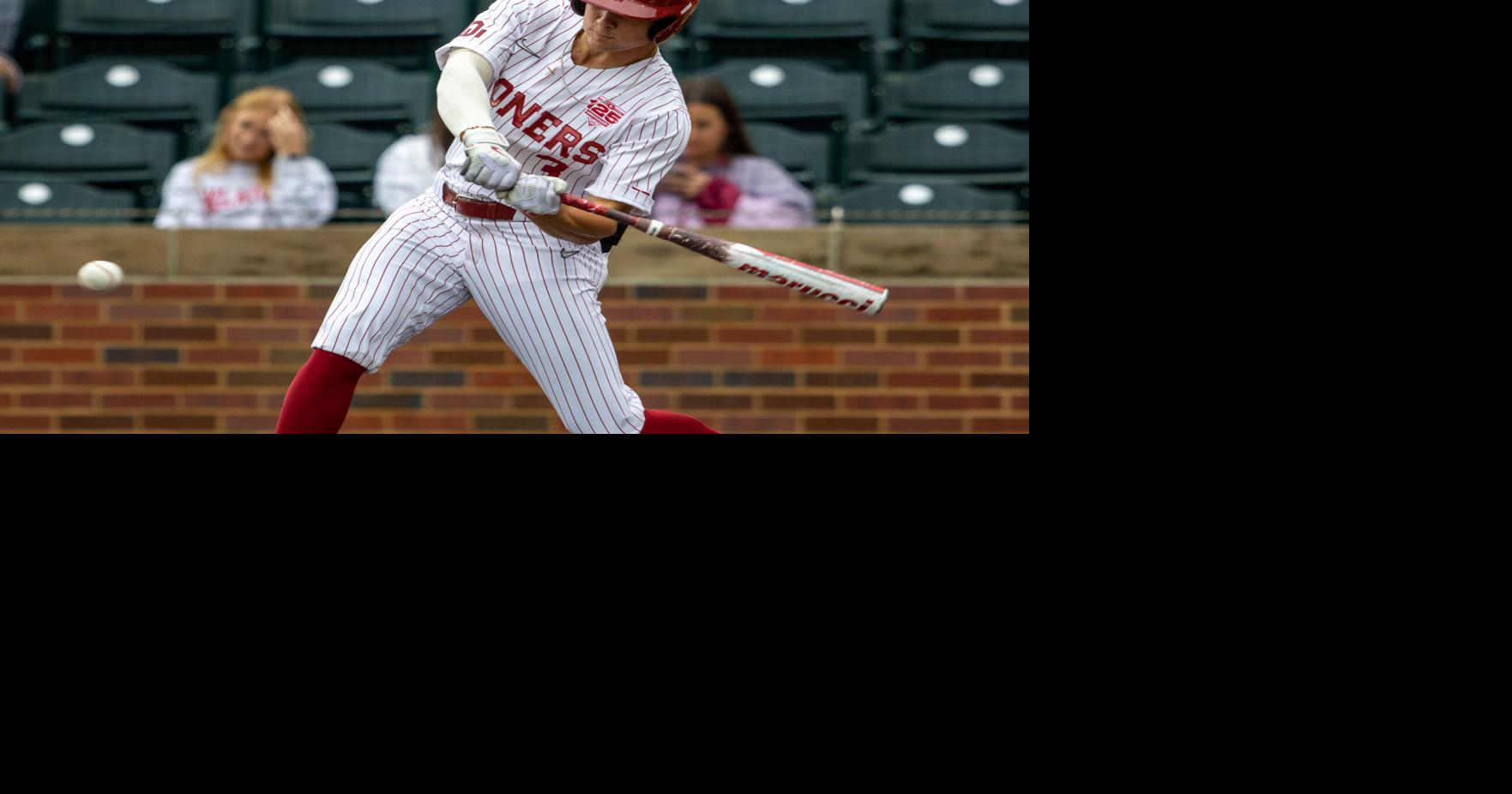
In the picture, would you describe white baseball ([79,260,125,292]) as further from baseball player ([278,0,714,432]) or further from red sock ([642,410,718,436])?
red sock ([642,410,718,436])

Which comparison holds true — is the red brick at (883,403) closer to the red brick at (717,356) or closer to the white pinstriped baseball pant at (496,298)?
the red brick at (717,356)

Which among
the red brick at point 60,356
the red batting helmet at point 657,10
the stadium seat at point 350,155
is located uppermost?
the stadium seat at point 350,155

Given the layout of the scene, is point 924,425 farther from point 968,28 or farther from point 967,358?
point 968,28

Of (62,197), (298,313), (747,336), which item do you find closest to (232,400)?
(298,313)

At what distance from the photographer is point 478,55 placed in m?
3.13

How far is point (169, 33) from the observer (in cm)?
622

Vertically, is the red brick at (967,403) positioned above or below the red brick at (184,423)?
above

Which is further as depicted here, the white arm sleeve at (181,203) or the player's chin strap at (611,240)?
the white arm sleeve at (181,203)

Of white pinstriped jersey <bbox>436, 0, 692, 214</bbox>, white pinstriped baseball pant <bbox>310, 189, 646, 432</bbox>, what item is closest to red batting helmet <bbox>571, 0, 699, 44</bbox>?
white pinstriped jersey <bbox>436, 0, 692, 214</bbox>

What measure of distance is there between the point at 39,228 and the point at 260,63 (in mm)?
1321

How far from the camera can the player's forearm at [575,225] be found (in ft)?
10.3

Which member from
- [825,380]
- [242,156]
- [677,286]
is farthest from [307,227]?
[825,380]

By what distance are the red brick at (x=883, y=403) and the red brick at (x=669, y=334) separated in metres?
0.53

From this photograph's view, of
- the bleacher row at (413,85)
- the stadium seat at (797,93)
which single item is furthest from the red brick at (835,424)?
the stadium seat at (797,93)
